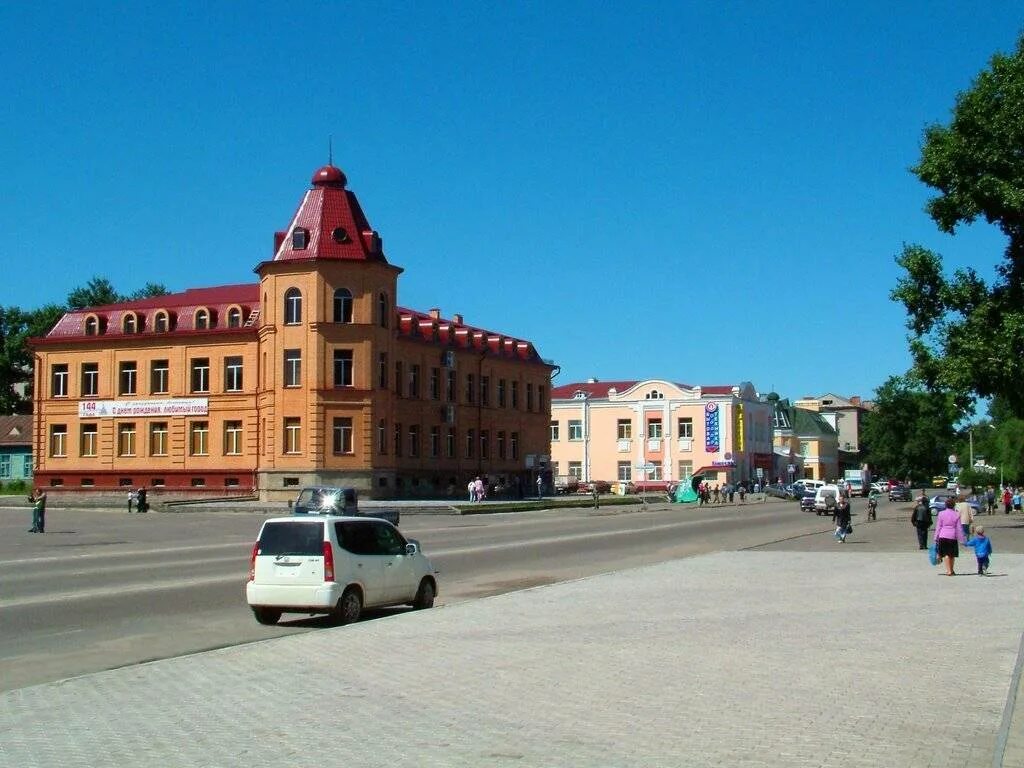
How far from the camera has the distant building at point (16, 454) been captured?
86.0 metres

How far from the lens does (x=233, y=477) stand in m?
66.5

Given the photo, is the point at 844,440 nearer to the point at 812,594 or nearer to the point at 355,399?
the point at 355,399

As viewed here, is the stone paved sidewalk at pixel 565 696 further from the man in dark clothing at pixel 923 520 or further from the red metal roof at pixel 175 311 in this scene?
the red metal roof at pixel 175 311

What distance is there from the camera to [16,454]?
8650 centimetres

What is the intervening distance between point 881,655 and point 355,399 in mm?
51499

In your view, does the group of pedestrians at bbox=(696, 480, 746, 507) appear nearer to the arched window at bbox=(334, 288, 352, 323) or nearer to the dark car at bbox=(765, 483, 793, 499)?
the dark car at bbox=(765, 483, 793, 499)

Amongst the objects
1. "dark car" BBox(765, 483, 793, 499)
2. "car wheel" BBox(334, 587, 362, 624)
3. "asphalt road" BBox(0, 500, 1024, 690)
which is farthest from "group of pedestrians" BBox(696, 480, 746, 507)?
"car wheel" BBox(334, 587, 362, 624)

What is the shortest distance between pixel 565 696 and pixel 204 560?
20352mm

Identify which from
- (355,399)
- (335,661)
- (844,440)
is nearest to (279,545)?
(335,661)

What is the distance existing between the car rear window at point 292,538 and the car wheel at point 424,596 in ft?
7.75

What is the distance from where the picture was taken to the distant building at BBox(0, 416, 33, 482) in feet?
282

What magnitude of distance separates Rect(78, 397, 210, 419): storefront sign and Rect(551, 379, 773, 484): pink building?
3961 cm

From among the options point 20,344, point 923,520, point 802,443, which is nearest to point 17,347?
point 20,344

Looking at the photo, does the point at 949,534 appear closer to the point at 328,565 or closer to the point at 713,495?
the point at 328,565
